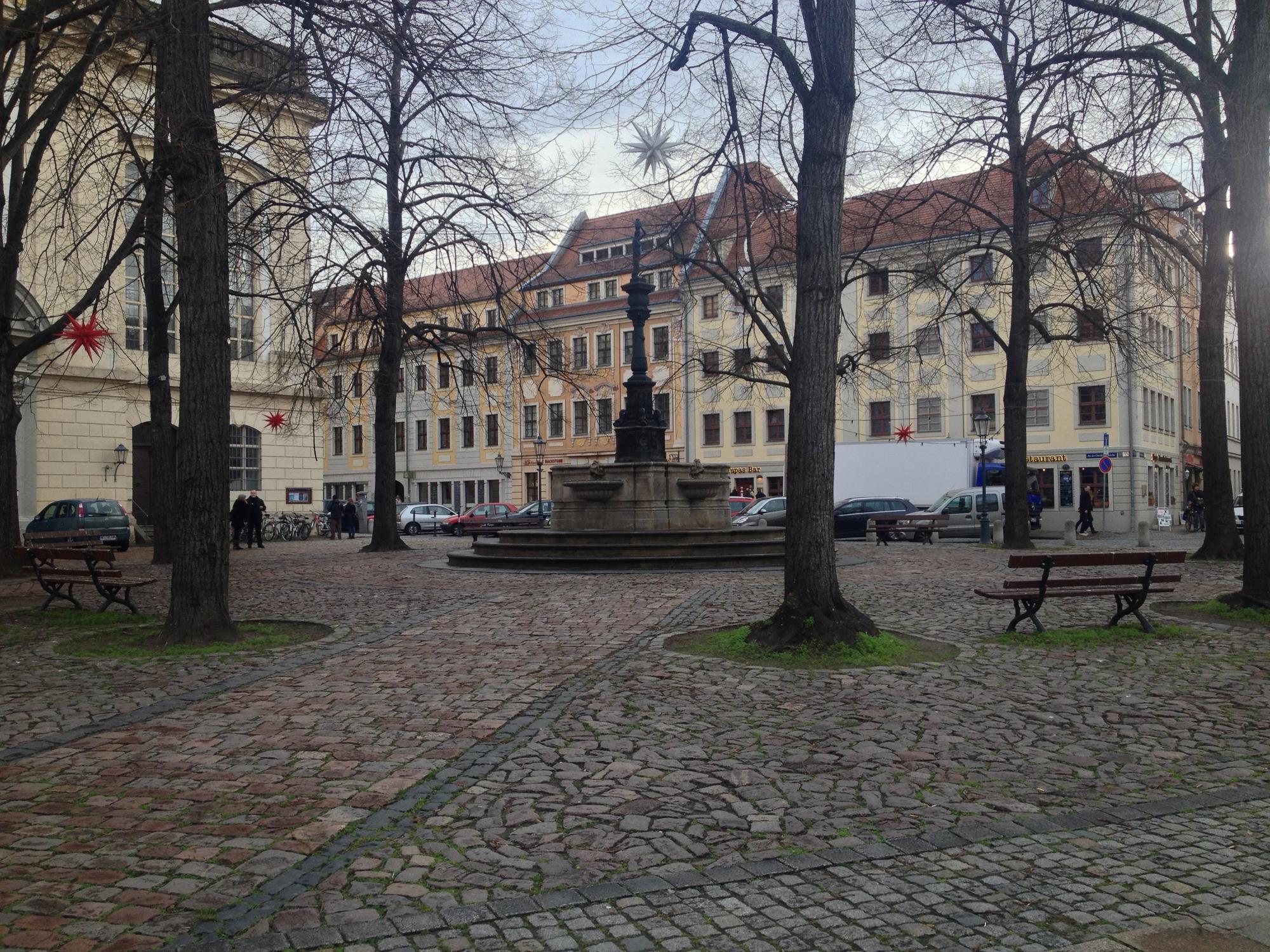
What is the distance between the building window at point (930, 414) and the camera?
1967 inches

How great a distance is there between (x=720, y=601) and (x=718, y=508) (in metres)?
8.24

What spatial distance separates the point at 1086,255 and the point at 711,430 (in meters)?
39.6

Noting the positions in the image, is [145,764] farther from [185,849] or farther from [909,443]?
[909,443]

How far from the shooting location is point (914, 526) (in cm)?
2995

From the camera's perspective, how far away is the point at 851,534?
34031 millimetres

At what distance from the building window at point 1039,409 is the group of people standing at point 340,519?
28.2 meters

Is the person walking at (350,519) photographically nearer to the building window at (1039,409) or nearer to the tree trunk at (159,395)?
the tree trunk at (159,395)

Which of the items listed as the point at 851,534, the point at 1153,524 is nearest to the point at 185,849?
the point at 851,534

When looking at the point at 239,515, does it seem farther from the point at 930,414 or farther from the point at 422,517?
the point at 930,414

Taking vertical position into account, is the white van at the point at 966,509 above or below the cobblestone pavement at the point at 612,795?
above

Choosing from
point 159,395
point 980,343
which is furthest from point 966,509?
point 159,395

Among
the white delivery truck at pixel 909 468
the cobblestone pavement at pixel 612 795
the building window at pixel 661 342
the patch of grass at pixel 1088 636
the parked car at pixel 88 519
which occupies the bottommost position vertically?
the cobblestone pavement at pixel 612 795

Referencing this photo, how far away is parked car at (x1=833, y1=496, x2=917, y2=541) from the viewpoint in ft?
111

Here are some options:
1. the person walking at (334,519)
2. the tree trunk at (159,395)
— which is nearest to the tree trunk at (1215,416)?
the tree trunk at (159,395)
